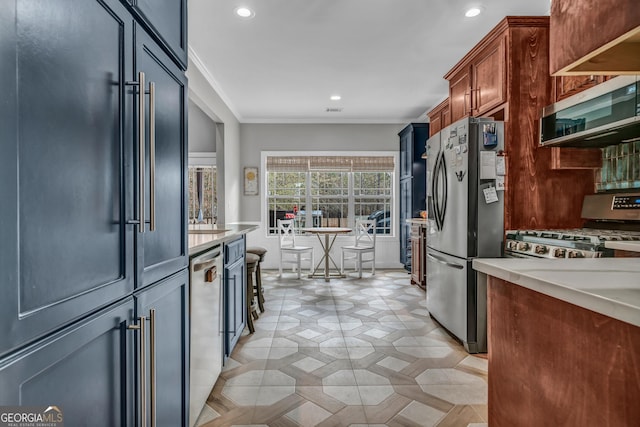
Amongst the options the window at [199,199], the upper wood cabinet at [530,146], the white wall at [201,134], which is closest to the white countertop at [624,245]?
the upper wood cabinet at [530,146]

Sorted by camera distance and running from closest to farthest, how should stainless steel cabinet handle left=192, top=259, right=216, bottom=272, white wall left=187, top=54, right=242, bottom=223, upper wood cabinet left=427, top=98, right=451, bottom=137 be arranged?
stainless steel cabinet handle left=192, top=259, right=216, bottom=272 → white wall left=187, top=54, right=242, bottom=223 → upper wood cabinet left=427, top=98, right=451, bottom=137

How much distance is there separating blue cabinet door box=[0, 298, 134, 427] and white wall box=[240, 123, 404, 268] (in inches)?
209

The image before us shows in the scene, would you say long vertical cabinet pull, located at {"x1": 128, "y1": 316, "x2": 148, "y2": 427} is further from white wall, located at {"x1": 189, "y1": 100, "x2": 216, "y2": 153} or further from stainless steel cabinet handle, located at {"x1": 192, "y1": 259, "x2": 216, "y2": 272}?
white wall, located at {"x1": 189, "y1": 100, "x2": 216, "y2": 153}

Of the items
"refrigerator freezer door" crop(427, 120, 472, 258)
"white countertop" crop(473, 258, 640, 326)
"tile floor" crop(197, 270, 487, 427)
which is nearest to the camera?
"white countertop" crop(473, 258, 640, 326)

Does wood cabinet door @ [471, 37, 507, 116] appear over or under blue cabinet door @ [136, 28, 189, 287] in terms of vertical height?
over

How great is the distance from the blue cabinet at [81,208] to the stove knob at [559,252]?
2.21 metres

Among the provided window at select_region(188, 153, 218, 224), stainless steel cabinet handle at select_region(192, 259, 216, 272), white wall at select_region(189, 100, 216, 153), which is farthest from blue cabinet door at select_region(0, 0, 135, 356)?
white wall at select_region(189, 100, 216, 153)

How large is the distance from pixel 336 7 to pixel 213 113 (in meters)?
2.40

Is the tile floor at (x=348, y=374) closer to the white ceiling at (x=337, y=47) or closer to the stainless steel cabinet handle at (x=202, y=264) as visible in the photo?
the stainless steel cabinet handle at (x=202, y=264)

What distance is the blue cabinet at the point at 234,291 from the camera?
239 centimetres

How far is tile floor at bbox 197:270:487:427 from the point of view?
6.17 ft

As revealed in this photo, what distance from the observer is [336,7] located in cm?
280

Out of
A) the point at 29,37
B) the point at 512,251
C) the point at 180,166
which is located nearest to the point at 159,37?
the point at 180,166

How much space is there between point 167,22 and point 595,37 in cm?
134
